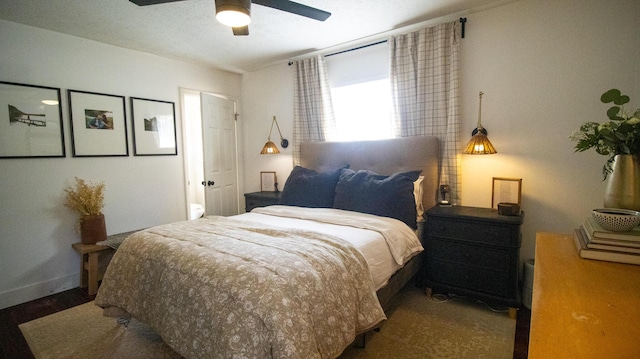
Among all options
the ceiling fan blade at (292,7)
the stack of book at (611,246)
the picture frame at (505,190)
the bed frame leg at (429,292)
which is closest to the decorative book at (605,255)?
the stack of book at (611,246)

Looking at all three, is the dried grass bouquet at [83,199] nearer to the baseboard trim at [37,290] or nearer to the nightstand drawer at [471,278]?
the baseboard trim at [37,290]

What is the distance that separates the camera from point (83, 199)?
111 inches

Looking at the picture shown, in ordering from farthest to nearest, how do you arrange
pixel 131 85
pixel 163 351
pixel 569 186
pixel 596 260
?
pixel 131 85 < pixel 569 186 < pixel 163 351 < pixel 596 260

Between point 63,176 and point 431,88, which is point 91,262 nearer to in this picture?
point 63,176

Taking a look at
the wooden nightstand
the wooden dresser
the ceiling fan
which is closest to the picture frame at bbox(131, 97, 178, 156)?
the wooden nightstand

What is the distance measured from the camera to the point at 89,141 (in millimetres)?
2992

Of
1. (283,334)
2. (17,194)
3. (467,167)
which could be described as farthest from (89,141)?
(467,167)

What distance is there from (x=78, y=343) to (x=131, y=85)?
2.58m

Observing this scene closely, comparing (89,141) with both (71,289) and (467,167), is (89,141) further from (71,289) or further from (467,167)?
(467,167)

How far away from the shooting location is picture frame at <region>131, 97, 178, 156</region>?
3330mm

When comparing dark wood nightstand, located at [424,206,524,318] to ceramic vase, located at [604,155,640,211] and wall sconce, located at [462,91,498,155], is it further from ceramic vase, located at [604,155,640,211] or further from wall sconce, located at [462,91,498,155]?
ceramic vase, located at [604,155,640,211]

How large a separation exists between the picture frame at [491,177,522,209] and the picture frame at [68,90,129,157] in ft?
12.5

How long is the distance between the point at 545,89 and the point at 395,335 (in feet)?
7.43

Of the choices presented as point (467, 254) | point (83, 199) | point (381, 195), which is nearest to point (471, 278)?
point (467, 254)
